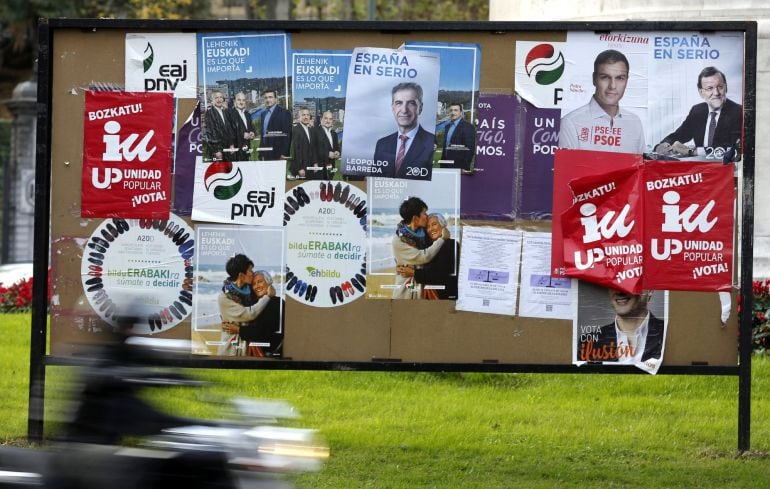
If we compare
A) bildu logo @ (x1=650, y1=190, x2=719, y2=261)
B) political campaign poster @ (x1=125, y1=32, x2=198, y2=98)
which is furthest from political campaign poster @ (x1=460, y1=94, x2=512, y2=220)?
political campaign poster @ (x1=125, y1=32, x2=198, y2=98)

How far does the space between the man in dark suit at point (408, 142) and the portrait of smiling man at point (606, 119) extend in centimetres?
71

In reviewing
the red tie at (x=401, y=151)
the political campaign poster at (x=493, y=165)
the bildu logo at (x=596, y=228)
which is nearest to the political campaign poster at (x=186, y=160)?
the red tie at (x=401, y=151)

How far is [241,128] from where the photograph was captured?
661cm

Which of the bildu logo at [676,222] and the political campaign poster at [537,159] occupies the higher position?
the political campaign poster at [537,159]

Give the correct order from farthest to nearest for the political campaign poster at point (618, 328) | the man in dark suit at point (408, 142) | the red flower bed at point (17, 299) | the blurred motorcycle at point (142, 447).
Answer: the red flower bed at point (17, 299), the political campaign poster at point (618, 328), the man in dark suit at point (408, 142), the blurred motorcycle at point (142, 447)

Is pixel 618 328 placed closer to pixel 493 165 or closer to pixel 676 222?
pixel 676 222

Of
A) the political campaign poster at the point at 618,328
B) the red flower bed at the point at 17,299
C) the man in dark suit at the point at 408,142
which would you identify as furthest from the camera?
the red flower bed at the point at 17,299

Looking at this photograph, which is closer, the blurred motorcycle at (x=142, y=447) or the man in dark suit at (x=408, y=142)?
the blurred motorcycle at (x=142, y=447)

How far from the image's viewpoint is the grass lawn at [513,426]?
661 cm

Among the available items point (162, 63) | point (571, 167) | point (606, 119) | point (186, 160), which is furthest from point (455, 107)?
point (162, 63)

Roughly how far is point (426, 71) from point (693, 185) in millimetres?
1495

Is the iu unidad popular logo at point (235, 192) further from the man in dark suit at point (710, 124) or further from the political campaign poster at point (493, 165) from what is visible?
the man in dark suit at point (710, 124)

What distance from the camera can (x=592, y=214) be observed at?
6621 mm

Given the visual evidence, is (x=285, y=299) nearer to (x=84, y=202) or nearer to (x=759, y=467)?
(x=84, y=202)
